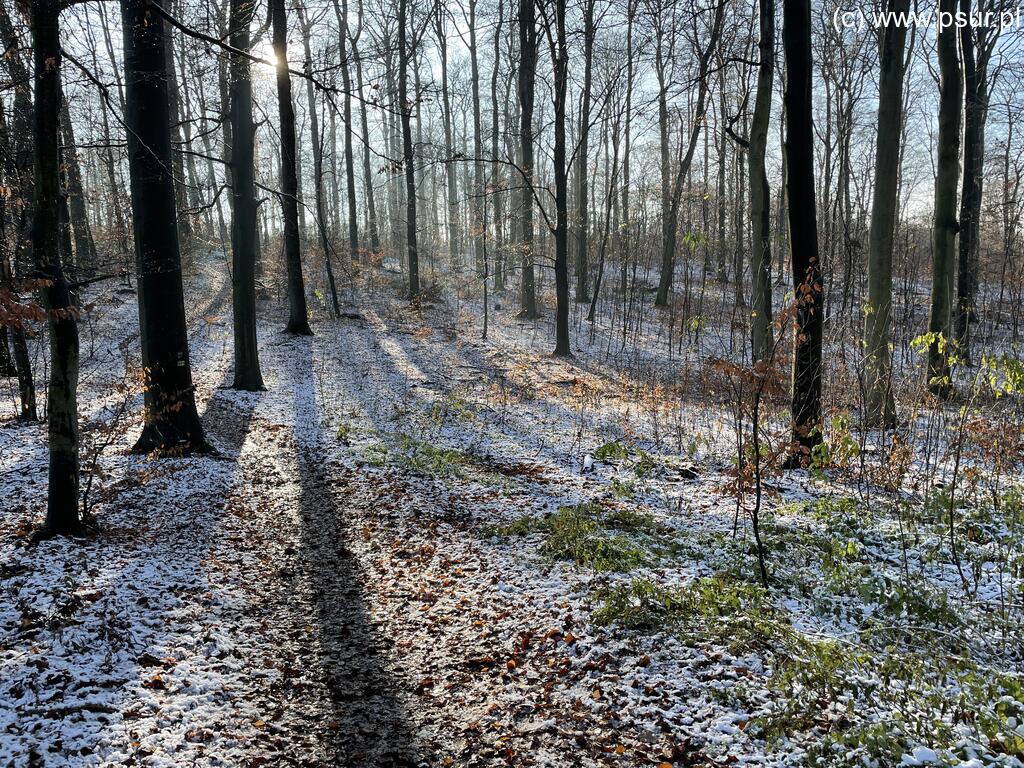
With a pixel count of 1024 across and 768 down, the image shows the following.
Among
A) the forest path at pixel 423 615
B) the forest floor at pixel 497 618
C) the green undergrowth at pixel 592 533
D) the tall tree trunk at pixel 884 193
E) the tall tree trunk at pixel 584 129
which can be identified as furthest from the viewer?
the tall tree trunk at pixel 584 129

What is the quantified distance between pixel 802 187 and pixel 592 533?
4.83 metres

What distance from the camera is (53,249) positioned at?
4.84 meters

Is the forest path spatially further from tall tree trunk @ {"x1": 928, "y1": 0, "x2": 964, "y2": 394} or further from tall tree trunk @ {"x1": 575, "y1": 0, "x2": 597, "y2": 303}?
tall tree trunk @ {"x1": 575, "y1": 0, "x2": 597, "y2": 303}

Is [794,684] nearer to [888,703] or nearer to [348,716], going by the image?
[888,703]

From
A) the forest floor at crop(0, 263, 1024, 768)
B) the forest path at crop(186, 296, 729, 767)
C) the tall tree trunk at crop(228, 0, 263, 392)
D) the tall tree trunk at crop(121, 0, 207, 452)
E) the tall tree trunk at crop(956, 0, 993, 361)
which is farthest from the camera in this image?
the tall tree trunk at crop(956, 0, 993, 361)

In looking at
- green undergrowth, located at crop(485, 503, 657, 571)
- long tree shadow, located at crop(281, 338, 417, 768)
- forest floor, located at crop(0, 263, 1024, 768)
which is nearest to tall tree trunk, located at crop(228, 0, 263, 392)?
forest floor, located at crop(0, 263, 1024, 768)

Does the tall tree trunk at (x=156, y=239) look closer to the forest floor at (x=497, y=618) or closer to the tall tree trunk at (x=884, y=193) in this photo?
the forest floor at (x=497, y=618)

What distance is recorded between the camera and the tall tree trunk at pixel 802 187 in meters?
6.78

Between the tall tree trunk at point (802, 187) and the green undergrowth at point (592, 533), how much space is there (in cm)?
238

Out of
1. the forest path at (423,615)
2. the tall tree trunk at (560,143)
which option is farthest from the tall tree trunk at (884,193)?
the tall tree trunk at (560,143)

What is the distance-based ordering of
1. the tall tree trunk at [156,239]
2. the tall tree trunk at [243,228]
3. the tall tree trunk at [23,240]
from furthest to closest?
1. the tall tree trunk at [243,228]
2. the tall tree trunk at [23,240]
3. the tall tree trunk at [156,239]

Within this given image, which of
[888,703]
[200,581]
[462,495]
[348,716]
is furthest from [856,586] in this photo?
[200,581]

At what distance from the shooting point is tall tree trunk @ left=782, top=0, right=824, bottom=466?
6.78 m

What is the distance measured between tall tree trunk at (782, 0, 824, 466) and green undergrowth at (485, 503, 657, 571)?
2.38 meters
